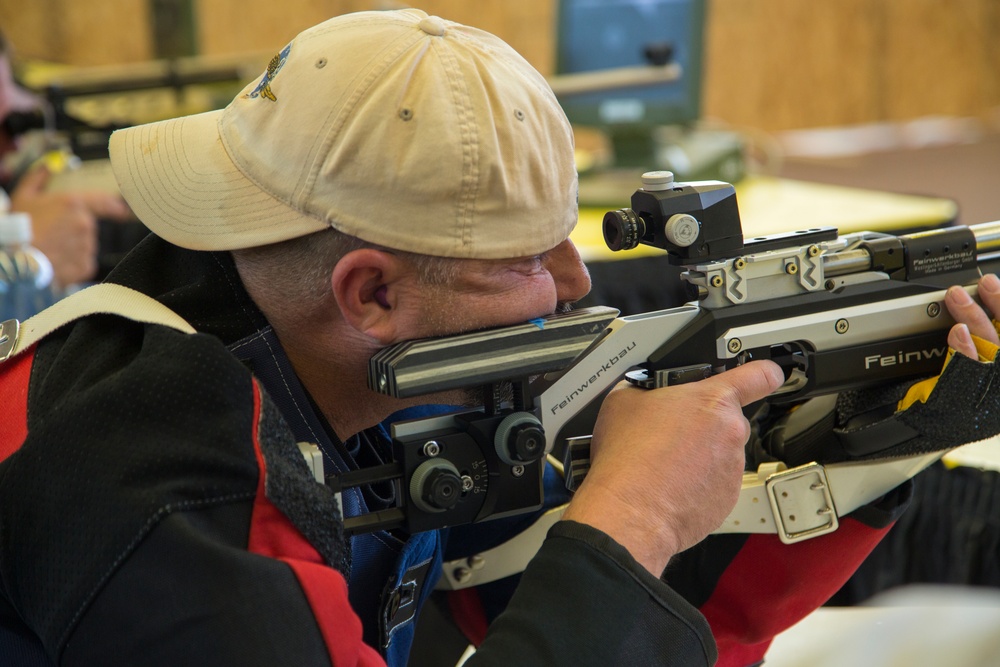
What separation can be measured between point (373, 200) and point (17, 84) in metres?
2.11

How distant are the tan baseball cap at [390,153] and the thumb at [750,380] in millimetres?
165

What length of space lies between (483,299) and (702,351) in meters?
0.19

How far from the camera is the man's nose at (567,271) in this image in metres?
0.75

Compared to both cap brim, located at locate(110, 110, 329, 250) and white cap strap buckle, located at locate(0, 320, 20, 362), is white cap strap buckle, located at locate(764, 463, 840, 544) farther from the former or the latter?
white cap strap buckle, located at locate(0, 320, 20, 362)

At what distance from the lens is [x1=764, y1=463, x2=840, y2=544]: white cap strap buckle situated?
87 cm

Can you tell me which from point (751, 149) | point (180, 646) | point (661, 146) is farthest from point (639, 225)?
point (751, 149)

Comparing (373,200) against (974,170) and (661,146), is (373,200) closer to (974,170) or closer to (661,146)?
(661,146)

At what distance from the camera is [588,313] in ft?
2.37

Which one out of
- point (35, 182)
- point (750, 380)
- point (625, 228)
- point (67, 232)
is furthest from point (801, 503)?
point (35, 182)

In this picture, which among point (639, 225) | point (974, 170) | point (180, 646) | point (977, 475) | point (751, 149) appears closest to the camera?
point (180, 646)

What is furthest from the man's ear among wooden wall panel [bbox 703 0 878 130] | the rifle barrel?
wooden wall panel [bbox 703 0 878 130]

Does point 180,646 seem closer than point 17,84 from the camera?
Yes

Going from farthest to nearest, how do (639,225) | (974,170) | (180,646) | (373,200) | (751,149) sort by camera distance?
(974,170) < (751,149) < (639,225) < (373,200) < (180,646)

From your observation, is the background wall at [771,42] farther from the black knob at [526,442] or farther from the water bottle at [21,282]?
the black knob at [526,442]
